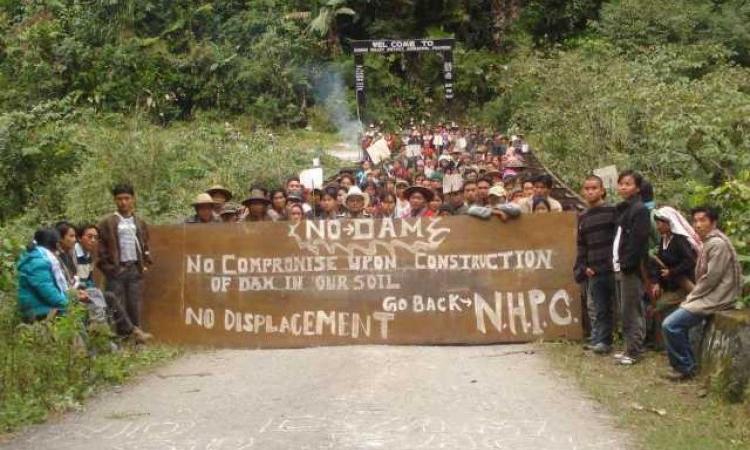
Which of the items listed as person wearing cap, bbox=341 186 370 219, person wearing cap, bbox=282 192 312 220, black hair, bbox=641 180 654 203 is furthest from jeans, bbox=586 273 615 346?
person wearing cap, bbox=282 192 312 220

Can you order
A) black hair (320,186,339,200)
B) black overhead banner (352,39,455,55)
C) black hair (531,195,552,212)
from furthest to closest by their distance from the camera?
black overhead banner (352,39,455,55)
black hair (320,186,339,200)
black hair (531,195,552,212)

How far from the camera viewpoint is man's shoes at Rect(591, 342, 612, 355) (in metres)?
11.1

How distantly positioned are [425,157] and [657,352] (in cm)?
1476

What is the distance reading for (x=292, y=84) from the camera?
1454 inches

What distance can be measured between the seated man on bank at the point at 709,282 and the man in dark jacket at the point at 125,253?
19.0 ft

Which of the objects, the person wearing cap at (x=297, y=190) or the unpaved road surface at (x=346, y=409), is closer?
the unpaved road surface at (x=346, y=409)

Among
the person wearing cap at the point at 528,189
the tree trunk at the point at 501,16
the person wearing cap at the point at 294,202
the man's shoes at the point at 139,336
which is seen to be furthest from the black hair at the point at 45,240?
the tree trunk at the point at 501,16

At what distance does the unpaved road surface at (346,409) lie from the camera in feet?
25.0

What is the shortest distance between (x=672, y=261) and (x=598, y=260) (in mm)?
757

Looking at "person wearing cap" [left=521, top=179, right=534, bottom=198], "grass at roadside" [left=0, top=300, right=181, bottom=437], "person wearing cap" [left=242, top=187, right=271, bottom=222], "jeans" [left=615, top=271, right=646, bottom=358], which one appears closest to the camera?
"grass at roadside" [left=0, top=300, right=181, bottom=437]

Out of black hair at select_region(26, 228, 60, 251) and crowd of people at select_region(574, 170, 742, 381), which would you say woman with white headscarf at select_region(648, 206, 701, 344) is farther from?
black hair at select_region(26, 228, 60, 251)

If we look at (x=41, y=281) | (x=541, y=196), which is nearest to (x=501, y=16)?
(x=541, y=196)

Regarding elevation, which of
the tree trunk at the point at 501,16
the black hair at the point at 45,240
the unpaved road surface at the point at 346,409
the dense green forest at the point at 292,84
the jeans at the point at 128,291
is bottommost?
the unpaved road surface at the point at 346,409

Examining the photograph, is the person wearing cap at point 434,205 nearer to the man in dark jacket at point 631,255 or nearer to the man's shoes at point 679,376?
the man in dark jacket at point 631,255
